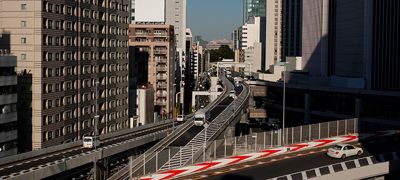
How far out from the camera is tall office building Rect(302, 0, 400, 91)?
317 feet

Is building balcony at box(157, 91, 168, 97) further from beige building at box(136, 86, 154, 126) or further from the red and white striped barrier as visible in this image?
the red and white striped barrier

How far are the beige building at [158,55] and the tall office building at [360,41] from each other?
36.7 meters

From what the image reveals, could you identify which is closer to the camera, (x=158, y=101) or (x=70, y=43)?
(x=70, y=43)

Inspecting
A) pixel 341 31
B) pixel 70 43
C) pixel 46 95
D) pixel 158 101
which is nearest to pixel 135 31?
pixel 158 101

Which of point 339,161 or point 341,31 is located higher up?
point 341,31

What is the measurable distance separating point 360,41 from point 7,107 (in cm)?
6766

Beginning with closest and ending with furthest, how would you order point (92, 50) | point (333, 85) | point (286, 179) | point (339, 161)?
point (286, 179) → point (339, 161) → point (92, 50) → point (333, 85)

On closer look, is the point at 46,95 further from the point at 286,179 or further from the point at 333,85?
the point at 333,85

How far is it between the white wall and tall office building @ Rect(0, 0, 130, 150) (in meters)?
54.6

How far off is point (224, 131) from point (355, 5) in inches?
1854

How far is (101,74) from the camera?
8775cm

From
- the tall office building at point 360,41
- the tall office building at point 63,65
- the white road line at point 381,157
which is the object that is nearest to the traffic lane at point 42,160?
the tall office building at point 63,65

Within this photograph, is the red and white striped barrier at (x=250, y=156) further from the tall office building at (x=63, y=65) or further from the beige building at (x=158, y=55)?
the beige building at (x=158, y=55)

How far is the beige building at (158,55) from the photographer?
13238cm
